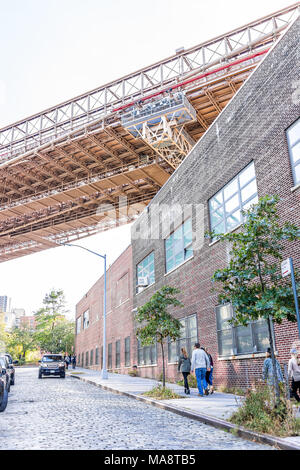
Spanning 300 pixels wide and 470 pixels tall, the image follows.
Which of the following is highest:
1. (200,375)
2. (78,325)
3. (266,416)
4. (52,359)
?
(78,325)

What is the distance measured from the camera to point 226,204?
16531mm

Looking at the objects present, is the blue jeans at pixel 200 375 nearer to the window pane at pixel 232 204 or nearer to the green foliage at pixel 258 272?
the green foliage at pixel 258 272

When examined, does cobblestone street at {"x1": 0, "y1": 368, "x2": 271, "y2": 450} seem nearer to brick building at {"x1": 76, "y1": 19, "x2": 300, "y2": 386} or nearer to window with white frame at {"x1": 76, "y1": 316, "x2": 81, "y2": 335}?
brick building at {"x1": 76, "y1": 19, "x2": 300, "y2": 386}

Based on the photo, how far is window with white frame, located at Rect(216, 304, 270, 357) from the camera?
44.2ft

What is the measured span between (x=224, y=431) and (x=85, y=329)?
1844 inches

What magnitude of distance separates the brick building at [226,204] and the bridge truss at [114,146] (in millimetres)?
4861

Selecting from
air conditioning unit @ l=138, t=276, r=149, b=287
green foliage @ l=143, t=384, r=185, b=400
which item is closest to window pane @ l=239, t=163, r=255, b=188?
Result: green foliage @ l=143, t=384, r=185, b=400

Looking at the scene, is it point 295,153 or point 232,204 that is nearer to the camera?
point 295,153

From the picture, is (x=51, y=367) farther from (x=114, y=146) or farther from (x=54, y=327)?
(x=54, y=327)

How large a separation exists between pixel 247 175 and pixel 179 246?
7.14 metres

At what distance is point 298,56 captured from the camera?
487 inches

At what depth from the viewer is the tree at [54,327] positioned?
238 ft

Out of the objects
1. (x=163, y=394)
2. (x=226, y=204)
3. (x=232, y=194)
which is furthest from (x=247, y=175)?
(x=163, y=394)

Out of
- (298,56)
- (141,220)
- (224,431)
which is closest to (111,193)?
(141,220)
